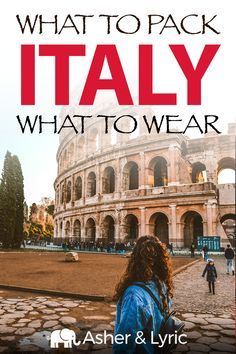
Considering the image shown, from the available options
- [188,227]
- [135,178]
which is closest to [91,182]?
[135,178]

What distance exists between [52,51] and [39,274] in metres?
6.05

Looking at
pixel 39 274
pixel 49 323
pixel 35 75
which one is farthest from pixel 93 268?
pixel 35 75

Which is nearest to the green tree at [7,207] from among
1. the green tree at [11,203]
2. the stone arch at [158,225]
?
the green tree at [11,203]

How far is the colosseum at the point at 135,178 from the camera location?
6.89m

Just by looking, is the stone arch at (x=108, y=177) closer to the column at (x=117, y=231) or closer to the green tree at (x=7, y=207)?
the column at (x=117, y=231)

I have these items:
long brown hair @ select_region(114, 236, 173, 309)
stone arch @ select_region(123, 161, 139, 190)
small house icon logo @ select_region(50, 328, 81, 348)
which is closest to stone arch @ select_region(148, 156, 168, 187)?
stone arch @ select_region(123, 161, 139, 190)

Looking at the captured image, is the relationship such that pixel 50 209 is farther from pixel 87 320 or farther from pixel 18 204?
pixel 87 320

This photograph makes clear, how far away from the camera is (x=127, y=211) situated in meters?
8.86

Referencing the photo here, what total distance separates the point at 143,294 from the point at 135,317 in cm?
14

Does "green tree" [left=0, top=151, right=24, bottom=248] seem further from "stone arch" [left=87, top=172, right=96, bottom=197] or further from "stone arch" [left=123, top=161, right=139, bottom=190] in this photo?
"stone arch" [left=87, top=172, right=96, bottom=197]

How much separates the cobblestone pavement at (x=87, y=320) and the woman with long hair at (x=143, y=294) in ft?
4.13

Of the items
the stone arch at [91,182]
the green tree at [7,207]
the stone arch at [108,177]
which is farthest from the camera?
the stone arch at [91,182]

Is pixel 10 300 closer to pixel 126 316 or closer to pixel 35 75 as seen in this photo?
pixel 35 75

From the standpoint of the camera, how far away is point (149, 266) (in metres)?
1.94
